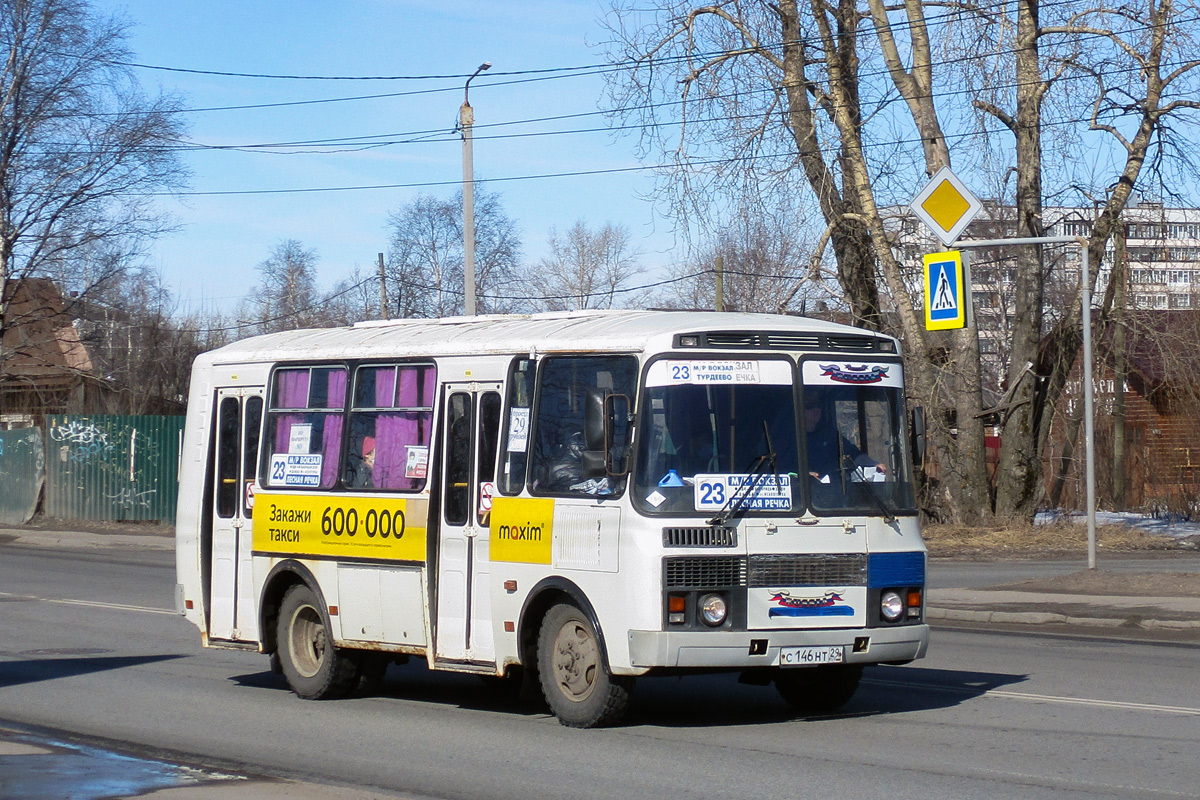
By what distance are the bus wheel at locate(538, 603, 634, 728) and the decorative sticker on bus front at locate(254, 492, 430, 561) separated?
1.38m

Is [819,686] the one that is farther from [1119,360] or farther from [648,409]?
[1119,360]

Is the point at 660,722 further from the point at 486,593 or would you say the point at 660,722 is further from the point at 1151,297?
the point at 1151,297

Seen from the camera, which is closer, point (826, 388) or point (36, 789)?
point (36, 789)

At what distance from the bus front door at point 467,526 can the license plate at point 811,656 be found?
2.10m

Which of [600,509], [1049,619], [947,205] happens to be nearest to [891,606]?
[600,509]

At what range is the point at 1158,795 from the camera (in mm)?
6945

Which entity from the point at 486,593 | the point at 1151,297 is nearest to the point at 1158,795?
the point at 486,593

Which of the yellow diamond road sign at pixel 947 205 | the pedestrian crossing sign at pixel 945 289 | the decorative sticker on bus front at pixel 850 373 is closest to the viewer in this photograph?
the decorative sticker on bus front at pixel 850 373

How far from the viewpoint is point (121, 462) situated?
115 ft

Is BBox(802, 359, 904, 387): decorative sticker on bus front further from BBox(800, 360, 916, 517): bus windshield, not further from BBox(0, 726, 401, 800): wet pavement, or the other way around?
BBox(0, 726, 401, 800): wet pavement

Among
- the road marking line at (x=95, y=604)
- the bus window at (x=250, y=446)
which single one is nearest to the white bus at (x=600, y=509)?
the bus window at (x=250, y=446)

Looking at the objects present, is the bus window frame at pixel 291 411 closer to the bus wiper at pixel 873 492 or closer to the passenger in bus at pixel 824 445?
the passenger in bus at pixel 824 445

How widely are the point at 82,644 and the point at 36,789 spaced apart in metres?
7.79

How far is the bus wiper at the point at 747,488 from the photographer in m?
8.86
